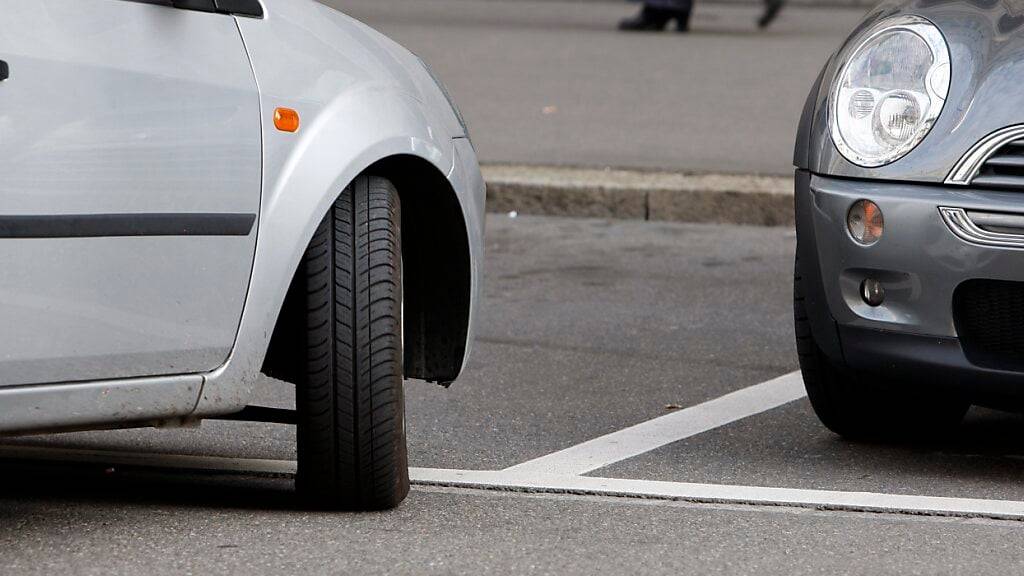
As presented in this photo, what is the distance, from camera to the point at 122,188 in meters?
3.39

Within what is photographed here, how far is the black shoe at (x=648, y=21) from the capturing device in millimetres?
15623

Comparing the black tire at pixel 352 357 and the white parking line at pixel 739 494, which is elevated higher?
the black tire at pixel 352 357

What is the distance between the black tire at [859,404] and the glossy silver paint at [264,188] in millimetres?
1096

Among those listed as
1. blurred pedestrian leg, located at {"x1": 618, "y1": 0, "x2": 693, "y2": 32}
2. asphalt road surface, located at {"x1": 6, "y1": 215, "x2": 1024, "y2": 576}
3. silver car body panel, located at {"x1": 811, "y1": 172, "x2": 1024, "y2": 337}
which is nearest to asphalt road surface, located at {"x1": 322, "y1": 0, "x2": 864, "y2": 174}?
blurred pedestrian leg, located at {"x1": 618, "y1": 0, "x2": 693, "y2": 32}

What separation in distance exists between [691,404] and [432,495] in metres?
1.21

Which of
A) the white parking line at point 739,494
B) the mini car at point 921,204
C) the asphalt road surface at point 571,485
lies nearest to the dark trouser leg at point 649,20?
the asphalt road surface at point 571,485

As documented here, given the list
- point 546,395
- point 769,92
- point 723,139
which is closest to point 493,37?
point 769,92

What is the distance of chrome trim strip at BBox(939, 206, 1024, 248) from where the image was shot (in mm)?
3832

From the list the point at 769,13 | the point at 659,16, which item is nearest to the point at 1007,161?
the point at 659,16

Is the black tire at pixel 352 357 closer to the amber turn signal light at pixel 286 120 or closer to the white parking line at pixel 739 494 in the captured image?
the amber turn signal light at pixel 286 120

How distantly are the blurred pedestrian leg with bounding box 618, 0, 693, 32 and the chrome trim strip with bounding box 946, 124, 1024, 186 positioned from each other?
1169 cm

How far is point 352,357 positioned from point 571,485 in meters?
0.65

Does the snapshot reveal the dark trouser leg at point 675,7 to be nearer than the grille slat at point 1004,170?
No

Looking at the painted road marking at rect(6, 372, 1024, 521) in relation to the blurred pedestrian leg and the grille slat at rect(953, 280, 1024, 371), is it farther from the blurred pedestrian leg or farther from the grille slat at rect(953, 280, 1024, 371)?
the blurred pedestrian leg
